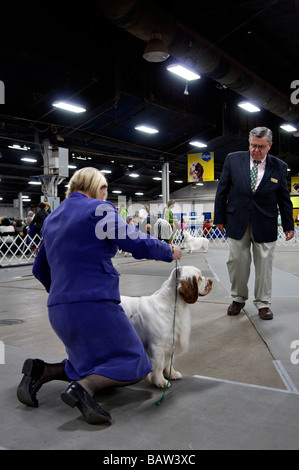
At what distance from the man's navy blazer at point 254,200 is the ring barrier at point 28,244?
7.27m

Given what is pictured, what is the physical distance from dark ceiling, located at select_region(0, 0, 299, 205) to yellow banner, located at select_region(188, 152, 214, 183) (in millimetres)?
764

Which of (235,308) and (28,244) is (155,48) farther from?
(28,244)

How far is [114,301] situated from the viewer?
1698mm

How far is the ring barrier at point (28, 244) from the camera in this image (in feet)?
35.6

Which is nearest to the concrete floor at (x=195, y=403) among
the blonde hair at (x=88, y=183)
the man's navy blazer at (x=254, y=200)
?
the man's navy blazer at (x=254, y=200)

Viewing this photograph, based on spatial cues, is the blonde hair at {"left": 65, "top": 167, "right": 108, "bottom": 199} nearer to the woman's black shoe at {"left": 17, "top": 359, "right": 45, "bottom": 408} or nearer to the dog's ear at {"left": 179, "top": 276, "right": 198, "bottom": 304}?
the dog's ear at {"left": 179, "top": 276, "right": 198, "bottom": 304}

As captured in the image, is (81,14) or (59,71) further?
(59,71)

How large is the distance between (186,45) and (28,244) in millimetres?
8287

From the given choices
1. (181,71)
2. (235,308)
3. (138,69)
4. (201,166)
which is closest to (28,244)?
(138,69)

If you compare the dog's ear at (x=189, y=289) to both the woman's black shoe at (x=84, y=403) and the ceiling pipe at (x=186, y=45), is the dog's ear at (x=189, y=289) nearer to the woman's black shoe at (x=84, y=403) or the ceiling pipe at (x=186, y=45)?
the woman's black shoe at (x=84, y=403)

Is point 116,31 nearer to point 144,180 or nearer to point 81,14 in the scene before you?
point 81,14

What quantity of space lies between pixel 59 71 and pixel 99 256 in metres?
9.36
